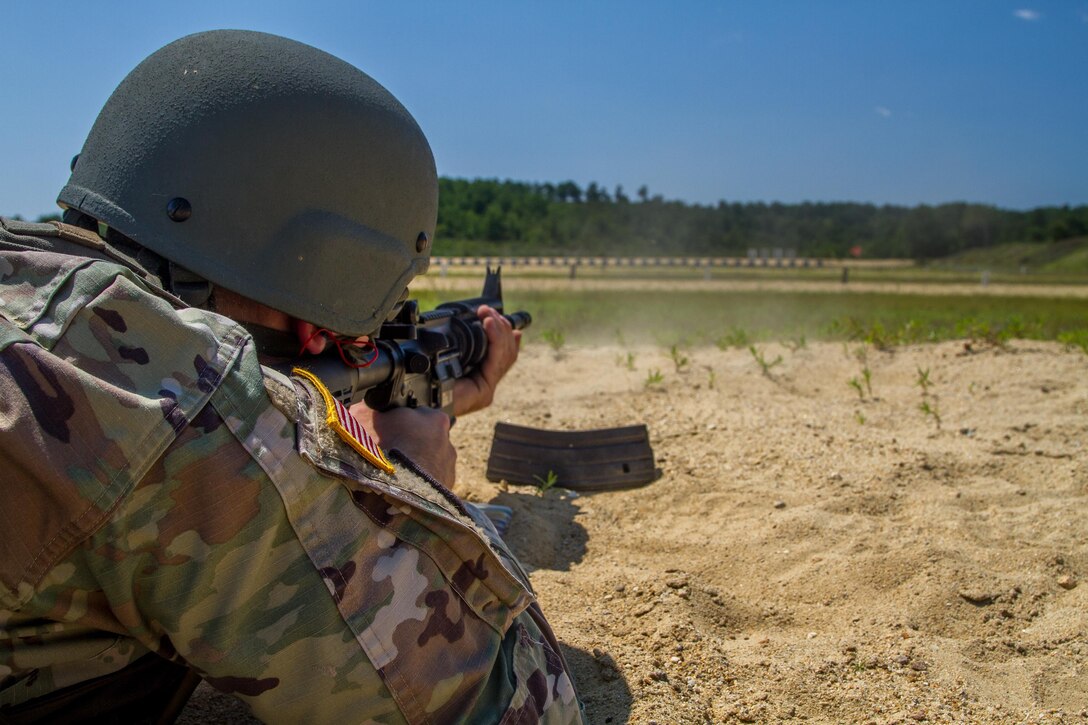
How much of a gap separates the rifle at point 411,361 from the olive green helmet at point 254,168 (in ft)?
0.56

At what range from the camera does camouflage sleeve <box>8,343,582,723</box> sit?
3.96ft

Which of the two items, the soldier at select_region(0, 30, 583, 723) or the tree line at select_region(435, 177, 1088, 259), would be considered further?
the tree line at select_region(435, 177, 1088, 259)

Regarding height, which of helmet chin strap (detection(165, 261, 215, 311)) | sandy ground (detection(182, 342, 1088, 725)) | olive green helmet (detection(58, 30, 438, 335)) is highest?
olive green helmet (detection(58, 30, 438, 335))

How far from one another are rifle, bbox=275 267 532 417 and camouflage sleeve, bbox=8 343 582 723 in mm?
675

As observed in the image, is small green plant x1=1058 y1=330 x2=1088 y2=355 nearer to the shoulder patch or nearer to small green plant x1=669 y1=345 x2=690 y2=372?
small green plant x1=669 y1=345 x2=690 y2=372

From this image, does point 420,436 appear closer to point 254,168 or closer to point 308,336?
point 308,336

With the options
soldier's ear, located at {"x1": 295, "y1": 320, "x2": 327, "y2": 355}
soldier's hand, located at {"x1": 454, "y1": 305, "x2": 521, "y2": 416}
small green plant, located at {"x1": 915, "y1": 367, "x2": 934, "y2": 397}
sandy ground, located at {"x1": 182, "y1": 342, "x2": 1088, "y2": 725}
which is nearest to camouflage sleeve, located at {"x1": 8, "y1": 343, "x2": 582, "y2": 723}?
soldier's ear, located at {"x1": 295, "y1": 320, "x2": 327, "y2": 355}

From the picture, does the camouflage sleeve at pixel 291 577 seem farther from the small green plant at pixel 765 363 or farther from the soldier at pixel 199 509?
the small green plant at pixel 765 363

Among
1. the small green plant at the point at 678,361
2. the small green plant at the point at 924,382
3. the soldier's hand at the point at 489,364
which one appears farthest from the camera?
the small green plant at the point at 678,361

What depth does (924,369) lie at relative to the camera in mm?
6266

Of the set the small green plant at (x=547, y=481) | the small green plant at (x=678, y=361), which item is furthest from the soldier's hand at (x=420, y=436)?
the small green plant at (x=678, y=361)

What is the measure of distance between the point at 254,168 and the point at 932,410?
15.0ft

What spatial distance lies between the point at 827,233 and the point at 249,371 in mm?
57287

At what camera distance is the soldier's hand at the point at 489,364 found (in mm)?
3417
